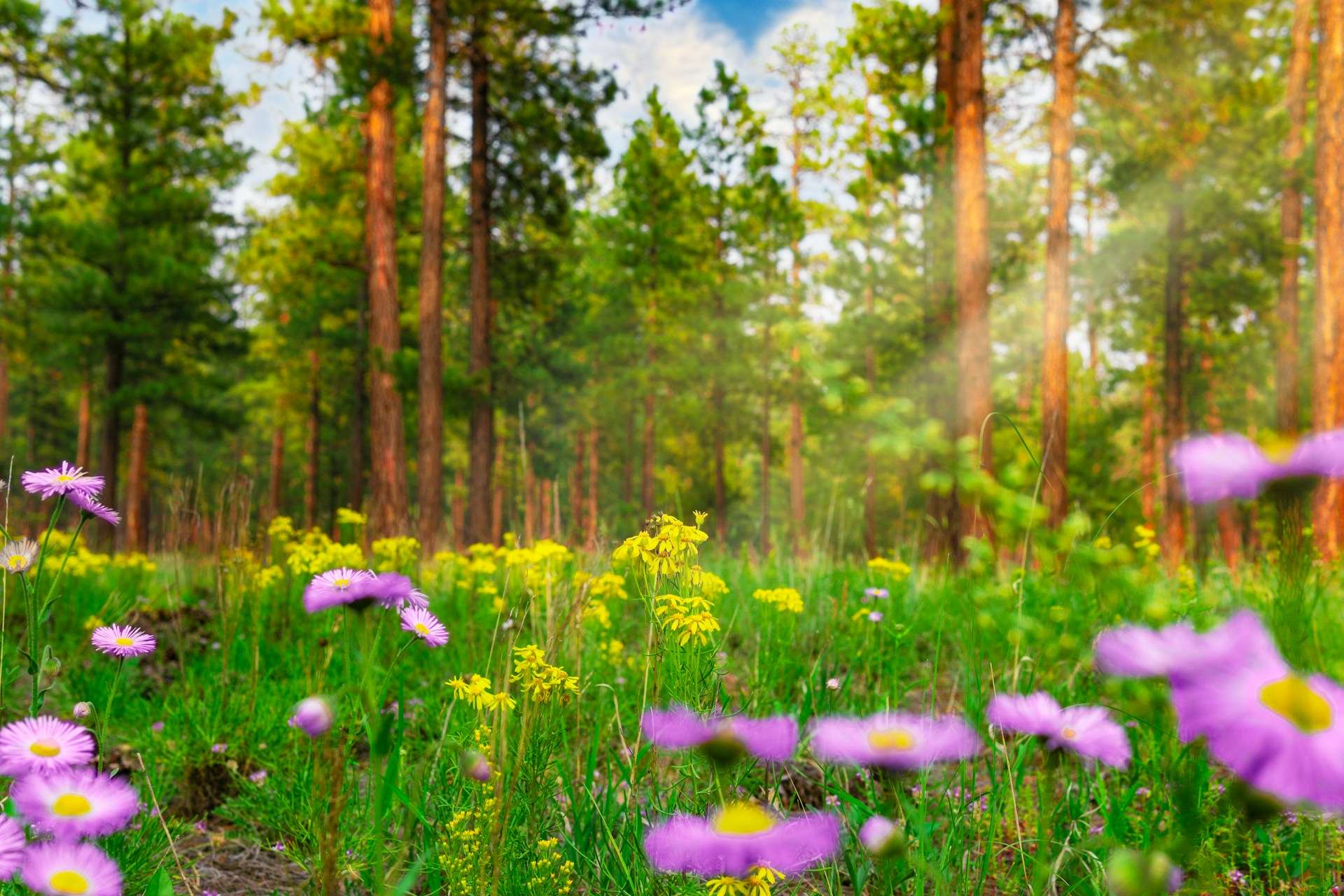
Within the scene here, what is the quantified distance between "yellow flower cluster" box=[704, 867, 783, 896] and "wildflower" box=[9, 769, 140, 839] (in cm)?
67

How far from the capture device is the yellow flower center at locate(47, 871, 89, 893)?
0.72 m

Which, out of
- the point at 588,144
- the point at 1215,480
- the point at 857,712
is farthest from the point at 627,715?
the point at 588,144

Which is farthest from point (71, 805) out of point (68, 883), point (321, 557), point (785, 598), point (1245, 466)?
point (321, 557)

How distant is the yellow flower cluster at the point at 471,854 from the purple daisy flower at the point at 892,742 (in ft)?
2.17

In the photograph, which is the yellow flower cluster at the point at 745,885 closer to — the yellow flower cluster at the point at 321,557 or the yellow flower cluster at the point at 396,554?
the yellow flower cluster at the point at 321,557

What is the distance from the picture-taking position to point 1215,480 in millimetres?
576

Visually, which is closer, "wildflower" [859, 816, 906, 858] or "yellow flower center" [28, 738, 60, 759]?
"wildflower" [859, 816, 906, 858]

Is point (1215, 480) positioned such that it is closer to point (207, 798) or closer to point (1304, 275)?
point (207, 798)

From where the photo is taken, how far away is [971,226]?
7.88m

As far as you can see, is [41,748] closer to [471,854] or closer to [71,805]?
[71,805]

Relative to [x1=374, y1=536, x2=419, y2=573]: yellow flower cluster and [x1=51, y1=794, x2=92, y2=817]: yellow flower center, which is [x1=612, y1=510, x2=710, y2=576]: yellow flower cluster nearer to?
[x1=51, y1=794, x2=92, y2=817]: yellow flower center

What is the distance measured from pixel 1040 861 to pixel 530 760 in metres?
0.89

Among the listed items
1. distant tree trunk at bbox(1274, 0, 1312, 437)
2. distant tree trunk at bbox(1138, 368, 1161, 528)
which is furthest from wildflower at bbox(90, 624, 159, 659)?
distant tree trunk at bbox(1138, 368, 1161, 528)

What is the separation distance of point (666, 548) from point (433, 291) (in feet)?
34.6
